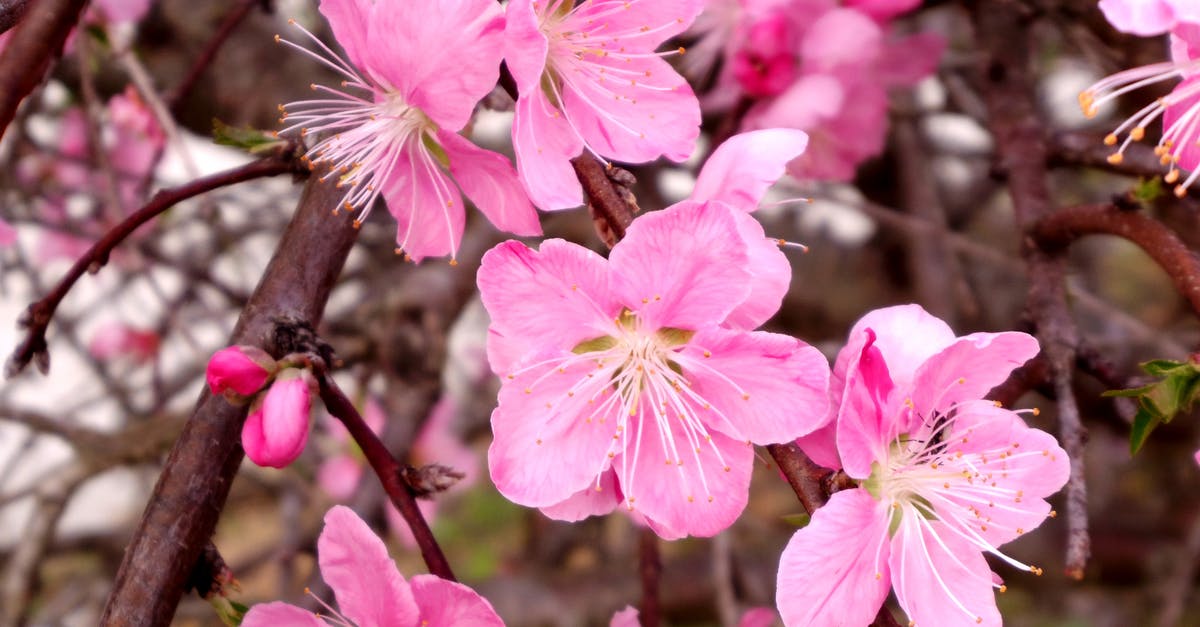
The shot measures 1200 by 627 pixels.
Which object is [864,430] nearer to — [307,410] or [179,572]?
[307,410]

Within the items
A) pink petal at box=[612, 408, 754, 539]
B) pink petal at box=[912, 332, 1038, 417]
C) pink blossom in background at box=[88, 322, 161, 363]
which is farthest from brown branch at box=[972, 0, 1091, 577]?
pink blossom in background at box=[88, 322, 161, 363]

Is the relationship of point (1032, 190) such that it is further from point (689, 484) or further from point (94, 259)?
point (94, 259)

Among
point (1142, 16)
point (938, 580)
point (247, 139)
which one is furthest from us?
point (247, 139)

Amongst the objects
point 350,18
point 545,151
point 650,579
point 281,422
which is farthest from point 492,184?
point 650,579

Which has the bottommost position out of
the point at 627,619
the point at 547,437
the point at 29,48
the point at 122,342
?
the point at 122,342

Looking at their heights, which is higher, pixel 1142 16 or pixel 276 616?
pixel 1142 16

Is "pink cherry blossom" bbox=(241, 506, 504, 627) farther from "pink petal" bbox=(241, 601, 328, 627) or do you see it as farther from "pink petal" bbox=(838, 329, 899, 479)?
"pink petal" bbox=(838, 329, 899, 479)

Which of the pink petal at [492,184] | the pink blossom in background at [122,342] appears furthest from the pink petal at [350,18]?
the pink blossom in background at [122,342]

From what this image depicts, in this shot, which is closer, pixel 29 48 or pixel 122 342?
pixel 29 48

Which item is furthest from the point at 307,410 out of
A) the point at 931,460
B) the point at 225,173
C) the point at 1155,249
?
the point at 1155,249
